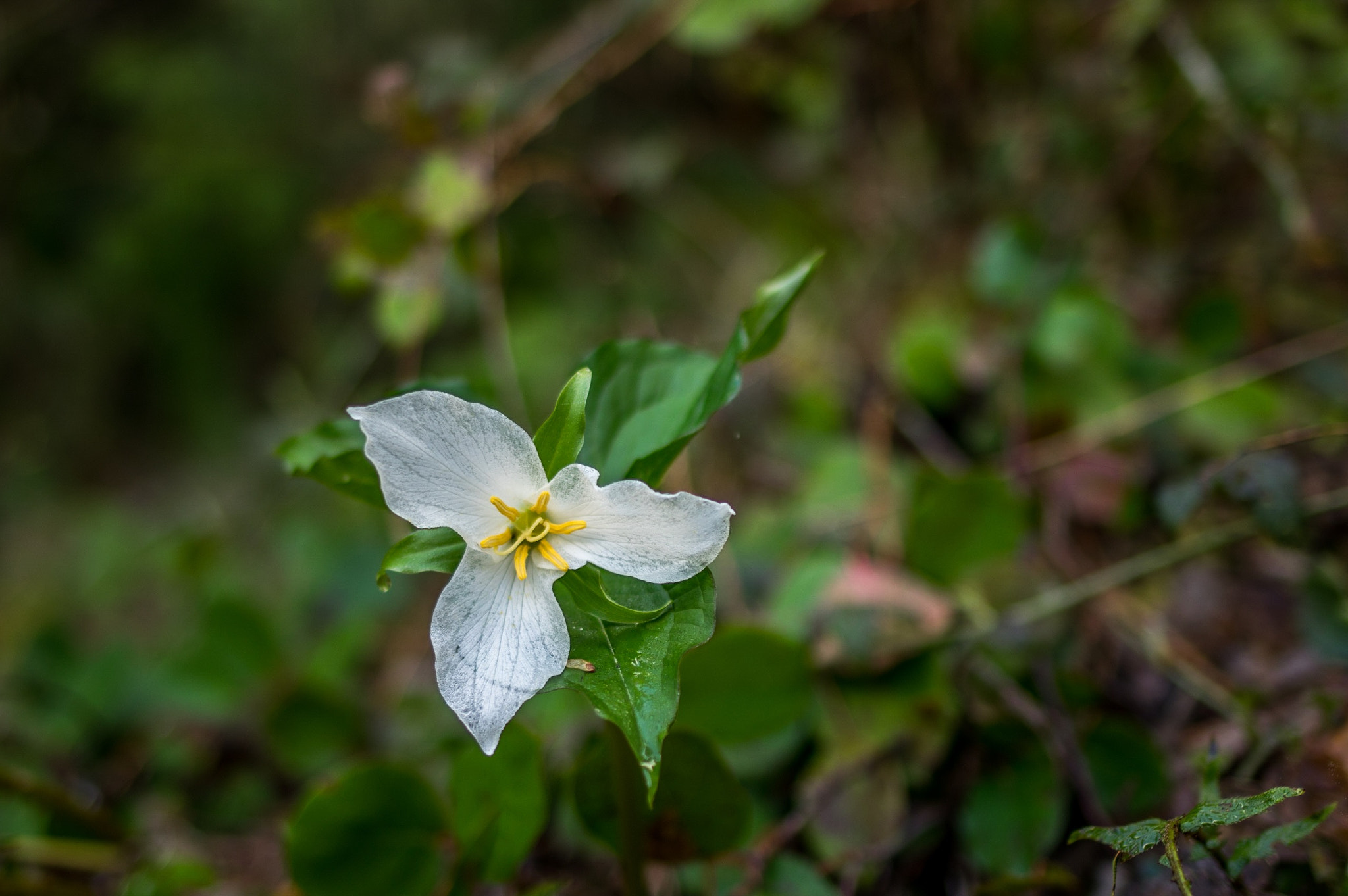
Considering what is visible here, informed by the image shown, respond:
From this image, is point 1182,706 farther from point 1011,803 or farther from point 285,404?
point 285,404

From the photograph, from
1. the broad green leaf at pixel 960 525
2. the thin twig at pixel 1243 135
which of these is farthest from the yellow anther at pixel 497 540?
the thin twig at pixel 1243 135

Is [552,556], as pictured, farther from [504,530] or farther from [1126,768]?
[1126,768]

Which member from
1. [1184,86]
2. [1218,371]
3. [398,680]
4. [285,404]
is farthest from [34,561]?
[1184,86]

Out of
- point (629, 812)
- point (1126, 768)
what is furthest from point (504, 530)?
point (1126, 768)

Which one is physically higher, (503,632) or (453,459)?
(453,459)

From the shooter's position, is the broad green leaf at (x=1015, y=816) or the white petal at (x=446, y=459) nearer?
the white petal at (x=446, y=459)

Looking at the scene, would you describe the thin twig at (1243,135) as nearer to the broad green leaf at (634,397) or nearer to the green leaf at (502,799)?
the broad green leaf at (634,397)
